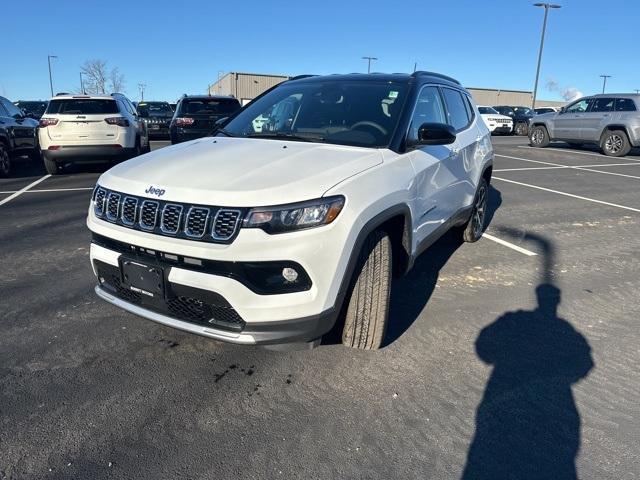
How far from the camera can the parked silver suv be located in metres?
15.0

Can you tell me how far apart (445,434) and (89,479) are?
163 centimetres

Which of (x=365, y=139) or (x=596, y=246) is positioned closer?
(x=365, y=139)

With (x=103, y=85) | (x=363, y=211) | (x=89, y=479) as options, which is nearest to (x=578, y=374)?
(x=363, y=211)

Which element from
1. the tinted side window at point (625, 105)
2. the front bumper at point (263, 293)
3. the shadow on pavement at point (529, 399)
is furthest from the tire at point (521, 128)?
the front bumper at point (263, 293)

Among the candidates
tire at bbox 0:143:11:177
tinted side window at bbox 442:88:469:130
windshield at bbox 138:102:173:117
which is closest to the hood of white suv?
tinted side window at bbox 442:88:469:130

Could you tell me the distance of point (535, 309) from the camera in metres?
3.92

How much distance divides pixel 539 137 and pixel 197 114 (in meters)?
13.1

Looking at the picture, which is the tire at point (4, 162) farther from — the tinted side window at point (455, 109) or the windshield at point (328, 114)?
the tinted side window at point (455, 109)

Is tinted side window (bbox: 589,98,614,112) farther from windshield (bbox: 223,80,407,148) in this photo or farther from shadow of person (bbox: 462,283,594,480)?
windshield (bbox: 223,80,407,148)

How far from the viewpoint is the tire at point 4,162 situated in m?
9.85

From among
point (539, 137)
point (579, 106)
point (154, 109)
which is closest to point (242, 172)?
point (579, 106)

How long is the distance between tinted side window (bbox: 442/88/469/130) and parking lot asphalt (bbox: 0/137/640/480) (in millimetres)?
1428

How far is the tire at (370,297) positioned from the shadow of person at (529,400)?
0.72 meters

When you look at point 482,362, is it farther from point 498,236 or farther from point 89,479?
point 498,236
